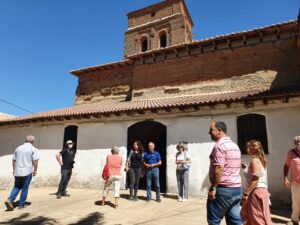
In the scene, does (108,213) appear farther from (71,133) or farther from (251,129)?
(71,133)

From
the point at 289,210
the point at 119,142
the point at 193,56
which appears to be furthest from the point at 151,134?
the point at 289,210

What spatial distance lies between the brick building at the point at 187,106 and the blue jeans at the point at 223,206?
19.0 ft

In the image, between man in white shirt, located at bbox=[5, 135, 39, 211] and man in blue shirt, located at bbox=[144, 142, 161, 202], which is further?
man in blue shirt, located at bbox=[144, 142, 161, 202]

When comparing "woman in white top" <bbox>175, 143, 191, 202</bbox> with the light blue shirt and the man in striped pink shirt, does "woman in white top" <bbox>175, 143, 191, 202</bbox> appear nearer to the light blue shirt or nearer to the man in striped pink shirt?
the light blue shirt

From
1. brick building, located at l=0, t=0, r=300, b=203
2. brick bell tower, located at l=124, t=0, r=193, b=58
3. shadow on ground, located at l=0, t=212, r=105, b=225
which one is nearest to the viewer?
shadow on ground, located at l=0, t=212, r=105, b=225

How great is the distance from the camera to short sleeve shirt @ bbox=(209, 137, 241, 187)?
10.7 feet

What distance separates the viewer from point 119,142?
11188 millimetres

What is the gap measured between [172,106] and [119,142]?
2.93 metres

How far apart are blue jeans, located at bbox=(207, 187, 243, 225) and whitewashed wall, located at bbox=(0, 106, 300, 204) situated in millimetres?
5778

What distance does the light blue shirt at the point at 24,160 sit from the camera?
6688 millimetres

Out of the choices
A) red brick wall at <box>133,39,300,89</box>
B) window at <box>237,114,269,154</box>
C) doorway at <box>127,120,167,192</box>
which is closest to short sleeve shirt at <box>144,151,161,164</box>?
doorway at <box>127,120,167,192</box>

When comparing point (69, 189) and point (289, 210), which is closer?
point (289, 210)

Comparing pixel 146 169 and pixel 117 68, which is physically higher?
pixel 117 68

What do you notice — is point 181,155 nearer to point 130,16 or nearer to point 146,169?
point 146,169
